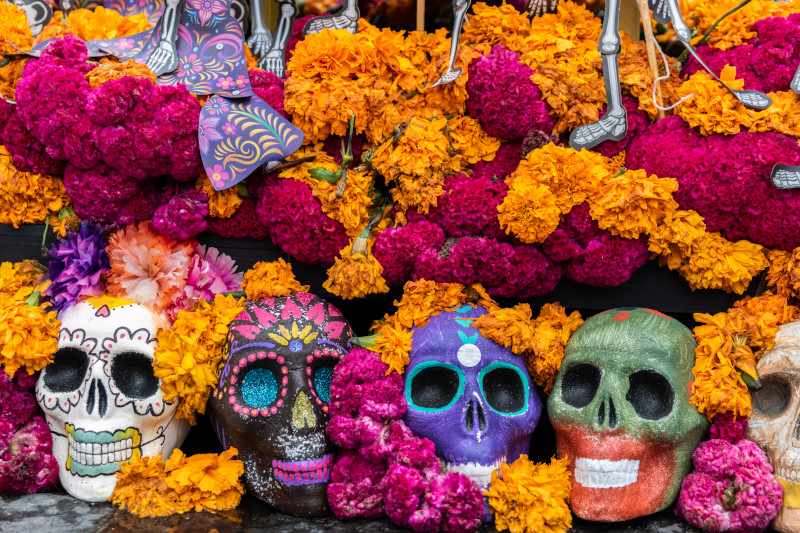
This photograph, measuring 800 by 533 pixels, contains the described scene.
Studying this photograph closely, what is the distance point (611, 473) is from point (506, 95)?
4.11 feet

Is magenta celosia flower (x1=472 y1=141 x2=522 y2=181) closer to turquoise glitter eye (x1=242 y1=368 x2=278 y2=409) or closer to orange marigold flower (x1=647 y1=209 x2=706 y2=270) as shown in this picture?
orange marigold flower (x1=647 y1=209 x2=706 y2=270)

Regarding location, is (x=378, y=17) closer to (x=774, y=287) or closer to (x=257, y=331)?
(x=257, y=331)

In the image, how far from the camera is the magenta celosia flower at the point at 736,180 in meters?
2.34

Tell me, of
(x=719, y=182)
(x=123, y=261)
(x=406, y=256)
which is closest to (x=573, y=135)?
(x=719, y=182)

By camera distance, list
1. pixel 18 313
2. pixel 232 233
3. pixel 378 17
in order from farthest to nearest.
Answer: pixel 378 17 < pixel 232 233 < pixel 18 313

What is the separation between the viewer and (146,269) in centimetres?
252

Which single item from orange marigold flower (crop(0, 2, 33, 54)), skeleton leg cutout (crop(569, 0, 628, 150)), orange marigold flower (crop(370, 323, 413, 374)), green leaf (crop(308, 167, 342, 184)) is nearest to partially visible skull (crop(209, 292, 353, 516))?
orange marigold flower (crop(370, 323, 413, 374))

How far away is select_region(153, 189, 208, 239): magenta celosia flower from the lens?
2502mm

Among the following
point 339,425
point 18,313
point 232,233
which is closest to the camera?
point 339,425

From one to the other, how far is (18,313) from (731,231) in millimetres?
2356

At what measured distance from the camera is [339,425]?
2.26m

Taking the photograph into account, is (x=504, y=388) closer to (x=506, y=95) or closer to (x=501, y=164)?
(x=501, y=164)

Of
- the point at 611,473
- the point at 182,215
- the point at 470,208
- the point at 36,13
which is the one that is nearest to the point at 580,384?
the point at 611,473

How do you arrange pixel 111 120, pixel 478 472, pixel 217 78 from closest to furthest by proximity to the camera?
pixel 478 472 → pixel 111 120 → pixel 217 78
